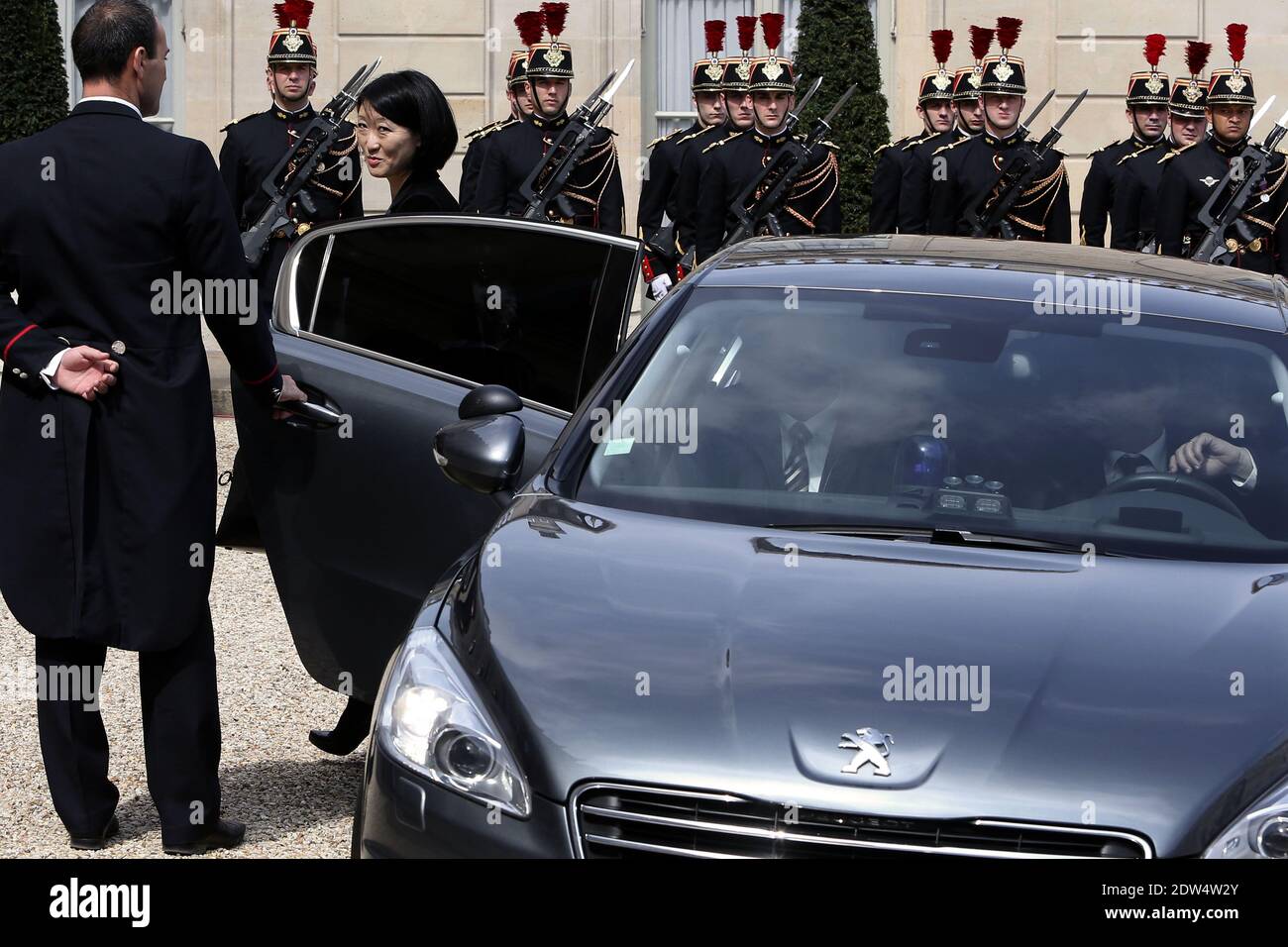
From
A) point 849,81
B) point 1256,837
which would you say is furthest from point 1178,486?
point 849,81

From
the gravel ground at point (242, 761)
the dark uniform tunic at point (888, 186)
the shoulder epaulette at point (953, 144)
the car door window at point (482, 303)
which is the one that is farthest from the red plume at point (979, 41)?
the car door window at point (482, 303)

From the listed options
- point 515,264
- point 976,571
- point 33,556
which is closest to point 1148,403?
point 976,571

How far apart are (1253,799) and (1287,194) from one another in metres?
11.4

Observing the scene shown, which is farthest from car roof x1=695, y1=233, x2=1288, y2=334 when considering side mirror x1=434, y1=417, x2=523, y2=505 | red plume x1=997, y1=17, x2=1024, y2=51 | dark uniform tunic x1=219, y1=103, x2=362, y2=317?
red plume x1=997, y1=17, x2=1024, y2=51

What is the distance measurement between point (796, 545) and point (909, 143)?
41.3ft

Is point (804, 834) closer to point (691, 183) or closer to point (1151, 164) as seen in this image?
point (691, 183)

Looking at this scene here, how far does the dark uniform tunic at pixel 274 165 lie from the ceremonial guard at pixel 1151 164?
19.8ft

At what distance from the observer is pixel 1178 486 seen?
12.1ft

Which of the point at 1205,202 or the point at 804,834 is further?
the point at 1205,202

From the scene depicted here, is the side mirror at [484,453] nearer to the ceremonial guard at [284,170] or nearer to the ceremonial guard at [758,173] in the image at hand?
the ceremonial guard at [284,170]

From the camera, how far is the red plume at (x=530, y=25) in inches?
554

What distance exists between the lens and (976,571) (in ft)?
10.8

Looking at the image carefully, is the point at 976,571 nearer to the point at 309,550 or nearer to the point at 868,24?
the point at 309,550
